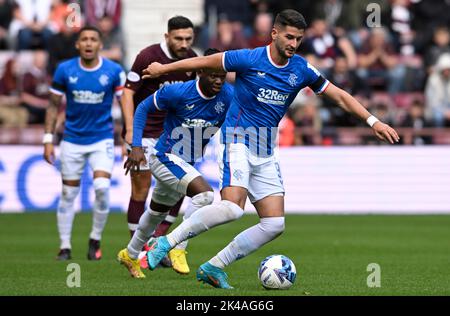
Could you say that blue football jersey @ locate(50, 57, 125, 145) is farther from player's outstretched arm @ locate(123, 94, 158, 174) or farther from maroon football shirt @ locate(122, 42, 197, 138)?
player's outstretched arm @ locate(123, 94, 158, 174)

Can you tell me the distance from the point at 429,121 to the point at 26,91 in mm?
8232

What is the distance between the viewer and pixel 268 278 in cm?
1008

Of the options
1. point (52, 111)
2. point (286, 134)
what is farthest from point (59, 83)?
point (286, 134)

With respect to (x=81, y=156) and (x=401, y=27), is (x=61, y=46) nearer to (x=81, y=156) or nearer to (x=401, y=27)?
(x=401, y=27)

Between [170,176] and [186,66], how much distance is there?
158 centimetres

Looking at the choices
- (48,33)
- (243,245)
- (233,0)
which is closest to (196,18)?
(233,0)

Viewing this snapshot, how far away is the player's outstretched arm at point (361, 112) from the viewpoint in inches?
394

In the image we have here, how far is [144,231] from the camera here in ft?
37.7

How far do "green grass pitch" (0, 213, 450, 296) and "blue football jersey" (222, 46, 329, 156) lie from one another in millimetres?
1393

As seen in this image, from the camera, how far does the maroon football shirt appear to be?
12.7 meters

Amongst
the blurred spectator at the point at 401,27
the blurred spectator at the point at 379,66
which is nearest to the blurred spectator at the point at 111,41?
the blurred spectator at the point at 379,66

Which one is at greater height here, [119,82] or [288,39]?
[288,39]

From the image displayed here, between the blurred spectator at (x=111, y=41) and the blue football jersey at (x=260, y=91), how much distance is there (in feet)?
44.0

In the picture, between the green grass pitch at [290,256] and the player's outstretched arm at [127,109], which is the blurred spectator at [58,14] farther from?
the player's outstretched arm at [127,109]
